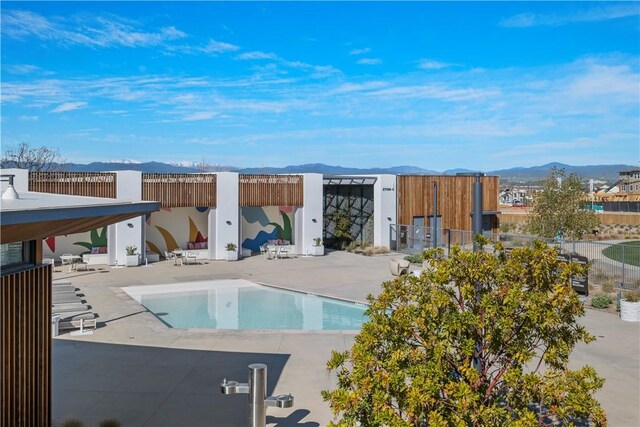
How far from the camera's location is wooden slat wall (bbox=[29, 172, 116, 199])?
21656 mm

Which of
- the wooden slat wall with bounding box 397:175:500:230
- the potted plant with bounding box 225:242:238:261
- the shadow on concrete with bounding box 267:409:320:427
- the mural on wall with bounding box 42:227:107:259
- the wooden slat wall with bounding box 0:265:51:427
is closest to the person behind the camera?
the wooden slat wall with bounding box 0:265:51:427

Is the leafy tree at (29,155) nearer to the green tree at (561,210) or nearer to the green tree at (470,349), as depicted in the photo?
the green tree at (561,210)

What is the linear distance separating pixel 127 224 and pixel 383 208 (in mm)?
12720

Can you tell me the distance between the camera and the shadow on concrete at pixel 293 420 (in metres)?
7.79

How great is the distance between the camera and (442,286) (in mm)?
5227

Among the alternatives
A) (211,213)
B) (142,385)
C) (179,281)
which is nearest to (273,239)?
(211,213)

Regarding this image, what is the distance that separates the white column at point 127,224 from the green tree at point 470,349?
20232 millimetres

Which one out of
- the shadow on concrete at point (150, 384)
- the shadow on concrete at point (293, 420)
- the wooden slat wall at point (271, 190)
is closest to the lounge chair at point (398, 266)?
the wooden slat wall at point (271, 190)

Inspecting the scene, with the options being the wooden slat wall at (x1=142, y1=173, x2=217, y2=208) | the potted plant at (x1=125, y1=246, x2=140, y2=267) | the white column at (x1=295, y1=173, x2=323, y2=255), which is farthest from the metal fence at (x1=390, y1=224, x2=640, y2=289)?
the potted plant at (x1=125, y1=246, x2=140, y2=267)

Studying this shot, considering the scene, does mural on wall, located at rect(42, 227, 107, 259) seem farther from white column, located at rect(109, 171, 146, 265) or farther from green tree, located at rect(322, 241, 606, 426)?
green tree, located at rect(322, 241, 606, 426)

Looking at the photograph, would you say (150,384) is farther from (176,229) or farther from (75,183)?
(176,229)

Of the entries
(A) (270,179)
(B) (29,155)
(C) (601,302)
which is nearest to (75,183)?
(A) (270,179)

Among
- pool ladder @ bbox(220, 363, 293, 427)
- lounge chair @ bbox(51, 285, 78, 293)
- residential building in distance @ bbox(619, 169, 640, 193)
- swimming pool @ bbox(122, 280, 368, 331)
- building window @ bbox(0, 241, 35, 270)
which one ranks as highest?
residential building in distance @ bbox(619, 169, 640, 193)

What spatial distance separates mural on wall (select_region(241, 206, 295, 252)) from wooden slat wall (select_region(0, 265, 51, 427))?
70.9ft
